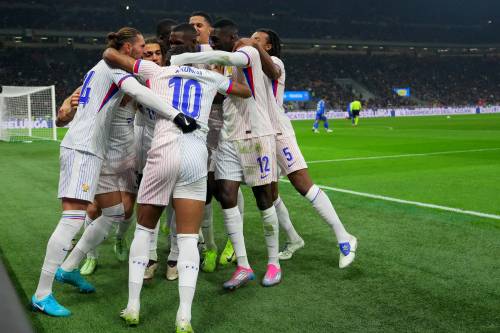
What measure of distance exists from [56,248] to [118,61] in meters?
1.43

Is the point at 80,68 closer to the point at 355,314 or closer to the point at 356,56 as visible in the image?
the point at 356,56

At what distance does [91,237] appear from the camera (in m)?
4.52

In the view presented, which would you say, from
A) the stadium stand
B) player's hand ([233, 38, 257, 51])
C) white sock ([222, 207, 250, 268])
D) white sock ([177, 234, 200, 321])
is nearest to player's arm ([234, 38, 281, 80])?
player's hand ([233, 38, 257, 51])

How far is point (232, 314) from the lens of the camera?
12.9ft

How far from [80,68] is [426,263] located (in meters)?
48.0

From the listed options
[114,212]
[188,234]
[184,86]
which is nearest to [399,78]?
[114,212]

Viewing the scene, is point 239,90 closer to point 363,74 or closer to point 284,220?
point 284,220

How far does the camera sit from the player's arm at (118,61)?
3.94 metres

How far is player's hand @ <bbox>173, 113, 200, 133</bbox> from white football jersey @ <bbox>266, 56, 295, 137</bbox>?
138 cm

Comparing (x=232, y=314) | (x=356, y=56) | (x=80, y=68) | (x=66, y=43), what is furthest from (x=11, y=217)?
(x=356, y=56)

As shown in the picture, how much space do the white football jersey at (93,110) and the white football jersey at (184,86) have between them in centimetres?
30

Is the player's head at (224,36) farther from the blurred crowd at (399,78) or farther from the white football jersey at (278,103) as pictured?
the blurred crowd at (399,78)

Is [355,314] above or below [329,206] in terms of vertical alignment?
below

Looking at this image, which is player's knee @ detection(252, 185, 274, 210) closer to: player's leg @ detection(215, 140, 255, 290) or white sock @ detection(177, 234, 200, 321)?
player's leg @ detection(215, 140, 255, 290)
